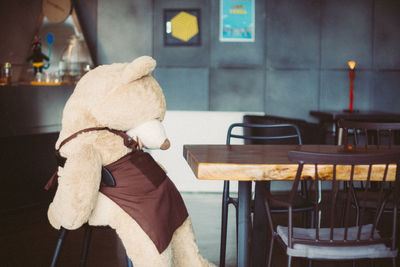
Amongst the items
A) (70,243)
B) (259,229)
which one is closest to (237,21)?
(70,243)

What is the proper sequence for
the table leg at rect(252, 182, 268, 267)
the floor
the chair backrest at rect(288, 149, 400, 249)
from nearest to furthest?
the chair backrest at rect(288, 149, 400, 249) → the table leg at rect(252, 182, 268, 267) → the floor

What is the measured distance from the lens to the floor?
2.99 metres

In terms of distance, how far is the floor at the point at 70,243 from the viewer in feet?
9.80

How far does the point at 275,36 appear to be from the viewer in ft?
18.0

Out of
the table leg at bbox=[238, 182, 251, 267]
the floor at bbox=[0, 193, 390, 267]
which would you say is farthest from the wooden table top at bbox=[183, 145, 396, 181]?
the floor at bbox=[0, 193, 390, 267]

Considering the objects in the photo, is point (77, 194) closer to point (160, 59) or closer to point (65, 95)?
point (65, 95)

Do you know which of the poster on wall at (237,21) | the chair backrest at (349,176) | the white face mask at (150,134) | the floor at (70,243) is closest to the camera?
the chair backrest at (349,176)

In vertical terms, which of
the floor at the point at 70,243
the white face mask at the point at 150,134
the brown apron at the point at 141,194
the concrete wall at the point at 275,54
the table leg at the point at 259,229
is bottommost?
the floor at the point at 70,243

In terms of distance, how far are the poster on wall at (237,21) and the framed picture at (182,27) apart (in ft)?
0.97

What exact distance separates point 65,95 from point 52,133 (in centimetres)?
38

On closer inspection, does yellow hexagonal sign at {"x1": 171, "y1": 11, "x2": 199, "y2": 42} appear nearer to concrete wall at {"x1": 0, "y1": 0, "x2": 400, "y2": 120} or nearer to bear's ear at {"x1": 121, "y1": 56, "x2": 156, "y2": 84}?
concrete wall at {"x1": 0, "y1": 0, "x2": 400, "y2": 120}

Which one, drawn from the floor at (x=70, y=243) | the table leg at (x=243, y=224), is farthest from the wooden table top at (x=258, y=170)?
the floor at (x=70, y=243)

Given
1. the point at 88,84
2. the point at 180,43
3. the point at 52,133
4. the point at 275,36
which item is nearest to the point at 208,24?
the point at 180,43

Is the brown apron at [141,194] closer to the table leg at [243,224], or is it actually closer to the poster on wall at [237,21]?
the table leg at [243,224]
